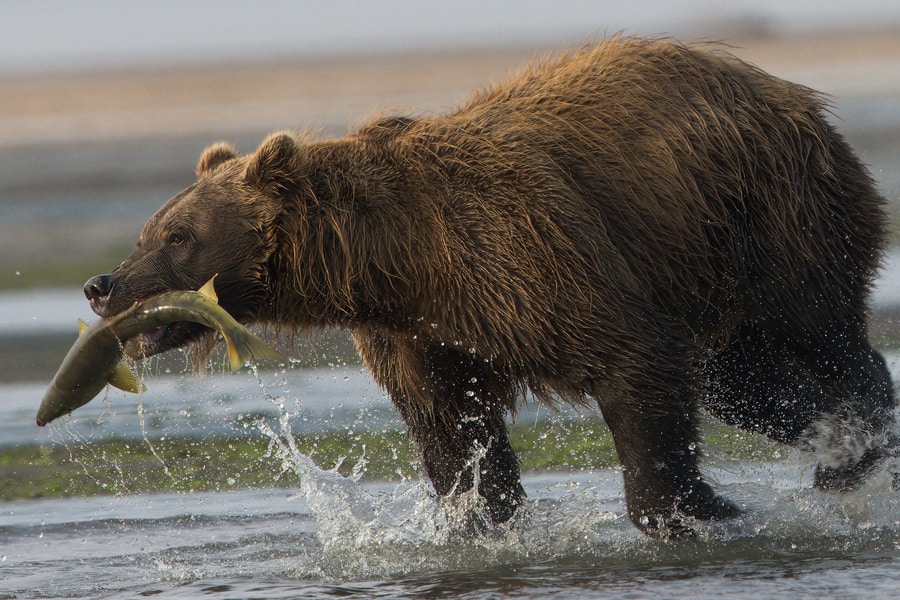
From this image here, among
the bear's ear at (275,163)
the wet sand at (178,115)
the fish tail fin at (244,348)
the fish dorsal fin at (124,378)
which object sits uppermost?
the wet sand at (178,115)

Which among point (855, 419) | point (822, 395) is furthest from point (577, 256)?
point (855, 419)

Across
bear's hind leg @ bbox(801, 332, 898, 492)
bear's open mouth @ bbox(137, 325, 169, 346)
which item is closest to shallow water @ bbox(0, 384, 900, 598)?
bear's hind leg @ bbox(801, 332, 898, 492)

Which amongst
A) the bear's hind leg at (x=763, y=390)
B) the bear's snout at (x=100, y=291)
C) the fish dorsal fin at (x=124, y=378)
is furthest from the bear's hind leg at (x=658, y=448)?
the bear's snout at (x=100, y=291)

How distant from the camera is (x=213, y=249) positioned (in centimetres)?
582

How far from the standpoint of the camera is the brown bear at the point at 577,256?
579cm

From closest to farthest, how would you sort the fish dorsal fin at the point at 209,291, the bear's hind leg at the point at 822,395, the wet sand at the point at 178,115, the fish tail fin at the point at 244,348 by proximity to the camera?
the fish tail fin at the point at 244,348
the fish dorsal fin at the point at 209,291
the bear's hind leg at the point at 822,395
the wet sand at the point at 178,115

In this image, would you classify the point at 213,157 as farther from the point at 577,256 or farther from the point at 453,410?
the point at 577,256

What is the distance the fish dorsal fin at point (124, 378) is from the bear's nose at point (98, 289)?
27 cm

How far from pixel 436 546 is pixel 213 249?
167cm

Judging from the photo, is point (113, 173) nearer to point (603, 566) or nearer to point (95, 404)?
point (95, 404)

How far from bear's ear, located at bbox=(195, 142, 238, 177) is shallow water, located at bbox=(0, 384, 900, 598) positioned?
1.08 metres

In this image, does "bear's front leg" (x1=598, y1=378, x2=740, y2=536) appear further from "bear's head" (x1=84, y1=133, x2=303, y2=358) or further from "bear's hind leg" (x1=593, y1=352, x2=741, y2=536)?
"bear's head" (x1=84, y1=133, x2=303, y2=358)

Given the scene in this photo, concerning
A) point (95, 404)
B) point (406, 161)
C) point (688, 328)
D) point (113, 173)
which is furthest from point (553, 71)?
point (113, 173)

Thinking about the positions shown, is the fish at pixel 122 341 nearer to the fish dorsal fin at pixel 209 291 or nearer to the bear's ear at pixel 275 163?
the fish dorsal fin at pixel 209 291
